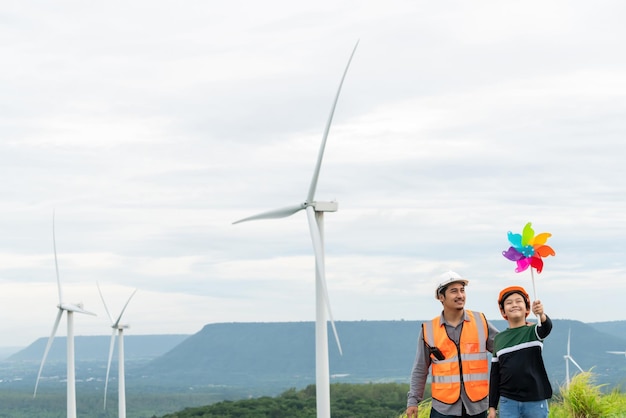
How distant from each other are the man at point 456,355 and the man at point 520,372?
0.13 meters

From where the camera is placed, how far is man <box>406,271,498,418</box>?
1070 cm

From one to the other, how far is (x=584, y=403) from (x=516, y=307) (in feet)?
25.7

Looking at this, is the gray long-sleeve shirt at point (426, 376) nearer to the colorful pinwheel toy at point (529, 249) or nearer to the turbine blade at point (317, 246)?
the colorful pinwheel toy at point (529, 249)

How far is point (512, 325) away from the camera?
11.0 meters

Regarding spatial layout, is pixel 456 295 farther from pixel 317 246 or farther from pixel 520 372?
pixel 317 246

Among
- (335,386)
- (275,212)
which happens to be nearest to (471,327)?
(275,212)

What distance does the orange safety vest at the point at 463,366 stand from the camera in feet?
35.1

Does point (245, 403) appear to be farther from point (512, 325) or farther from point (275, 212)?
point (512, 325)

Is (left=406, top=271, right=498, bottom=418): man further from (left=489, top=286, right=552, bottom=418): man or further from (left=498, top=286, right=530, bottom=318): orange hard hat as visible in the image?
(left=498, top=286, right=530, bottom=318): orange hard hat

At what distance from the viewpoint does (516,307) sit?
11.0 metres

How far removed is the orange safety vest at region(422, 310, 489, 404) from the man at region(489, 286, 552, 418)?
0.43 ft

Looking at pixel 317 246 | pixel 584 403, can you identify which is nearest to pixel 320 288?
pixel 317 246

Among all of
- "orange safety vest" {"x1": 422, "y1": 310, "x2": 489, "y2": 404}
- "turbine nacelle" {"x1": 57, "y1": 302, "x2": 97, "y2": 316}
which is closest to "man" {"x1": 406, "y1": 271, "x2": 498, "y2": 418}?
"orange safety vest" {"x1": 422, "y1": 310, "x2": 489, "y2": 404}

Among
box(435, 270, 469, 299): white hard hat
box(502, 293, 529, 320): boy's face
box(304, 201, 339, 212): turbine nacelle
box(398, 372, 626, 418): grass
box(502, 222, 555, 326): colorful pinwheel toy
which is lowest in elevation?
box(398, 372, 626, 418): grass
